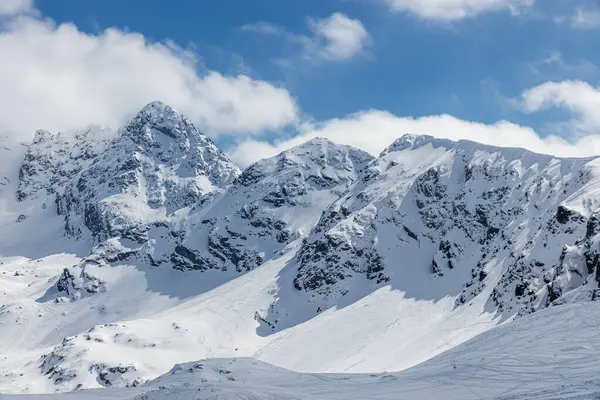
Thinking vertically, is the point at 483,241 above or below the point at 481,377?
above

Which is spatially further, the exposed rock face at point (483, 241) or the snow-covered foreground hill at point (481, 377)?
the exposed rock face at point (483, 241)

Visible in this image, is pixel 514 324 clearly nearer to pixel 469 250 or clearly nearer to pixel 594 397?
pixel 594 397

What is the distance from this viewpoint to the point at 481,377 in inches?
1169

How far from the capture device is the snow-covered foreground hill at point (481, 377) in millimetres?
27156

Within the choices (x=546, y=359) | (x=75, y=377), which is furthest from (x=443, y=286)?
(x=546, y=359)

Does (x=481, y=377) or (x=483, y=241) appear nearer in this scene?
(x=481, y=377)

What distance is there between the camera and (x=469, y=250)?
176500 mm

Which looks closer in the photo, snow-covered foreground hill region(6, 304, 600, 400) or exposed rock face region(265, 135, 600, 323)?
snow-covered foreground hill region(6, 304, 600, 400)

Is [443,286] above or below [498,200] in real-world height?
below

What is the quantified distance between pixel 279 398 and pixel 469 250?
15339cm

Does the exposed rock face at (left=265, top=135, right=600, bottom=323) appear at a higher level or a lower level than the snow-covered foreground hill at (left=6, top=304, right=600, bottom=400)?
higher

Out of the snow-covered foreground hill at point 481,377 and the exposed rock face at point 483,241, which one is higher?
the exposed rock face at point 483,241

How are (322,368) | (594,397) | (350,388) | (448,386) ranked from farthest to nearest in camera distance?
(322,368), (350,388), (448,386), (594,397)

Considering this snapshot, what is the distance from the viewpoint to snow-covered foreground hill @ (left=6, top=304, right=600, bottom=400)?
27156 millimetres
